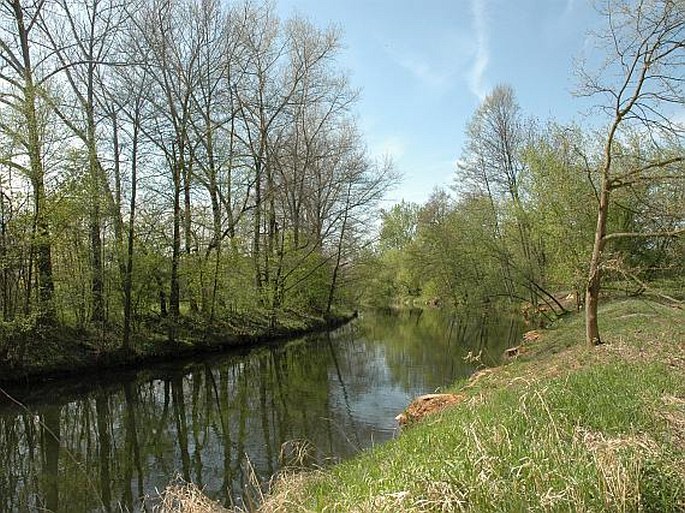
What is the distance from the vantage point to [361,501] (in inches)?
164

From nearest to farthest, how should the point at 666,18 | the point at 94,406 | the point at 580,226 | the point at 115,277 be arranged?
the point at 666,18
the point at 94,406
the point at 115,277
the point at 580,226

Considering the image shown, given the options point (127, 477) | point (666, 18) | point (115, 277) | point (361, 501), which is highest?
point (666, 18)

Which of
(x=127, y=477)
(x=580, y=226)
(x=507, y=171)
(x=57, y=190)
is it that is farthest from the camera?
(x=507, y=171)

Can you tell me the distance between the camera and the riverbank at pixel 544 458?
3.53 m

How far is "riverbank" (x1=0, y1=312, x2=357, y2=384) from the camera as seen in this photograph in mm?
14039

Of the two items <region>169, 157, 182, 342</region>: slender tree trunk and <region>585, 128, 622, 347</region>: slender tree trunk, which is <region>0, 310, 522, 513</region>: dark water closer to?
<region>169, 157, 182, 342</region>: slender tree trunk

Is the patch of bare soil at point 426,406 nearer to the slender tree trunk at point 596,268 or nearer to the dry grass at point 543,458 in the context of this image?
the dry grass at point 543,458

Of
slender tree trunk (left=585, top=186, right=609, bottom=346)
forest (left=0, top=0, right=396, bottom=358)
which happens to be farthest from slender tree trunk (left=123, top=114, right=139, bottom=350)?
slender tree trunk (left=585, top=186, right=609, bottom=346)

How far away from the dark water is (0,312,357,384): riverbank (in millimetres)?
667

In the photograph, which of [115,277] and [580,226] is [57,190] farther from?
[580,226]

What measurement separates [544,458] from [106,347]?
15592 millimetres

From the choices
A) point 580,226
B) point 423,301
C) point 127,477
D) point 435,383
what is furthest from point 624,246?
point 423,301

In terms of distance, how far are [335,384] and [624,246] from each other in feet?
56.0

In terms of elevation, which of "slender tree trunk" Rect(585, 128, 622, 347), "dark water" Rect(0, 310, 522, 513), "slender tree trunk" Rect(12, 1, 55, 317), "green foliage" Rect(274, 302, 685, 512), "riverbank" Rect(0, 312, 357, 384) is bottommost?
"dark water" Rect(0, 310, 522, 513)
